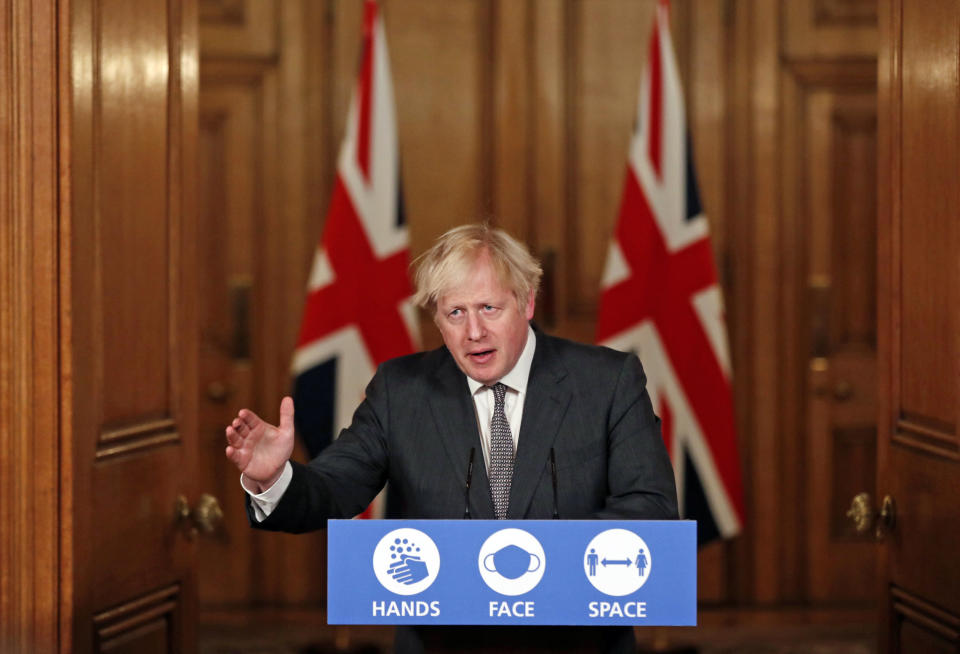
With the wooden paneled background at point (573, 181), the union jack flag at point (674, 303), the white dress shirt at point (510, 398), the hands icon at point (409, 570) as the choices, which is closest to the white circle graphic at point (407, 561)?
the hands icon at point (409, 570)

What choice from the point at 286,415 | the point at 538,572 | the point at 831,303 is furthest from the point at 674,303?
the point at 538,572

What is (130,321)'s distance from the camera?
7.97 feet

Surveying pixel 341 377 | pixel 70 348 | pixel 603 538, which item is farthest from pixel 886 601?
pixel 341 377

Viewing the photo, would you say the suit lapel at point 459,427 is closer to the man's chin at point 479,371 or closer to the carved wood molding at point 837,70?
the man's chin at point 479,371

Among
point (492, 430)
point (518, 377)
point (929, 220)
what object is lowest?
point (492, 430)

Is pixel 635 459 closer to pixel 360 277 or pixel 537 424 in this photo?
pixel 537 424

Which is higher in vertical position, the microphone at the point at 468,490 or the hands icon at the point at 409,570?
the microphone at the point at 468,490

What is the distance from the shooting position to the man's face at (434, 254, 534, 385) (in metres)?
2.24

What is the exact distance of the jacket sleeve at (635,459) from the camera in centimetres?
222

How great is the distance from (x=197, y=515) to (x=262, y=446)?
2.26 ft

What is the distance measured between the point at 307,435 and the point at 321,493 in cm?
205

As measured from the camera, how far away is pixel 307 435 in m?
4.23

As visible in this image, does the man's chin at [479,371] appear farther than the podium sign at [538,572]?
Yes

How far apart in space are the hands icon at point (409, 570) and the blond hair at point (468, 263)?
64 cm
